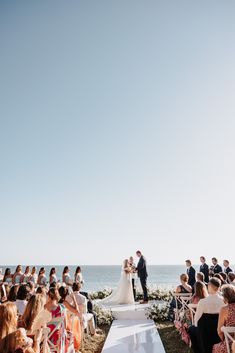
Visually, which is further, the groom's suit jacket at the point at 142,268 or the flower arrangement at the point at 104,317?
the groom's suit jacket at the point at 142,268

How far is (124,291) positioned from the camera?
39.0ft

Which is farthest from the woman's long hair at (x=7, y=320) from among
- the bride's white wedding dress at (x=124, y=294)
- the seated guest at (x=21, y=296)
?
the bride's white wedding dress at (x=124, y=294)

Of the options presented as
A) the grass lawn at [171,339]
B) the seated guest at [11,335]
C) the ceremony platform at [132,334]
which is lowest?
the grass lawn at [171,339]

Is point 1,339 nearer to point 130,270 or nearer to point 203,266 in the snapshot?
point 130,270

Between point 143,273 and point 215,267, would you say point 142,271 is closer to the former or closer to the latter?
point 143,273

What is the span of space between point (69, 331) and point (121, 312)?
4.61 meters

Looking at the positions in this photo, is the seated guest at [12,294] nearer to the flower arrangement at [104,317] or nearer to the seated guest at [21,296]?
the seated guest at [21,296]

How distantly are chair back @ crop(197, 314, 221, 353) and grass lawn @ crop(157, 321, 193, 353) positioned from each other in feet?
5.47

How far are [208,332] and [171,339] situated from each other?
274 centimetres

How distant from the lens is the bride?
38.5 ft

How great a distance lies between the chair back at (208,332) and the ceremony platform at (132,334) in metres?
1.67

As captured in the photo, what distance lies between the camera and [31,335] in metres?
3.77

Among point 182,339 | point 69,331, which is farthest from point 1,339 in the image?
point 182,339

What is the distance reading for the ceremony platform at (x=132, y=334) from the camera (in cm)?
616
